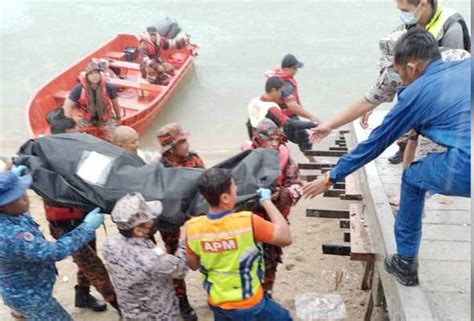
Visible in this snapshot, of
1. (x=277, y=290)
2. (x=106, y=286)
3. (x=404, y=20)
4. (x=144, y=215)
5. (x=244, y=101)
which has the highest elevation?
(x=404, y=20)

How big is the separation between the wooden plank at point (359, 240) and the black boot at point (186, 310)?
1.42 m

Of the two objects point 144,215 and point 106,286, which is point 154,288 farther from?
point 106,286

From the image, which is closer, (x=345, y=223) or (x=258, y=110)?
(x=345, y=223)

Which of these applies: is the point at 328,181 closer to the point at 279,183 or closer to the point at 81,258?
the point at 279,183

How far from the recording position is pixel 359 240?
5129mm

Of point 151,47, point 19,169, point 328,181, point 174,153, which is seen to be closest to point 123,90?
point 151,47

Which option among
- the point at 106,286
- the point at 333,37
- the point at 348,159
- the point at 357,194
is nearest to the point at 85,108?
the point at 106,286

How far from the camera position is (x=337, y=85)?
586 inches

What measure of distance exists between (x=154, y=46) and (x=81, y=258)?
6875 mm

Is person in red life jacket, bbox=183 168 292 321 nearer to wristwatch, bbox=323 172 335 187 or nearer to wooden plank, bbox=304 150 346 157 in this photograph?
A: wristwatch, bbox=323 172 335 187

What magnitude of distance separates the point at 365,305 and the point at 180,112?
325 inches

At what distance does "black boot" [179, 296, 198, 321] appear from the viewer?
5.13 meters

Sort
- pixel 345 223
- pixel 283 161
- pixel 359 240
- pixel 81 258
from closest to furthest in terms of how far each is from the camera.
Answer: pixel 283 161
pixel 81 258
pixel 359 240
pixel 345 223

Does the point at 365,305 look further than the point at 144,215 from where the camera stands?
Yes
